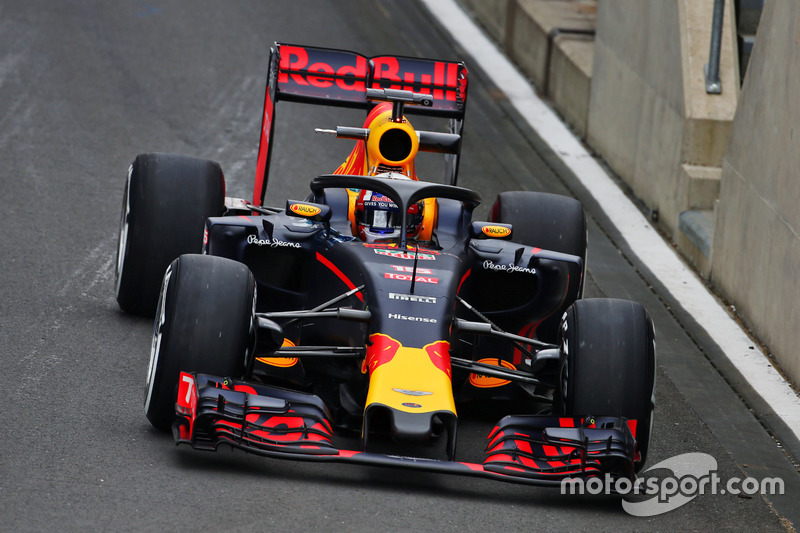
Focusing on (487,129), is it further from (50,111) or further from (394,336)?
(394,336)

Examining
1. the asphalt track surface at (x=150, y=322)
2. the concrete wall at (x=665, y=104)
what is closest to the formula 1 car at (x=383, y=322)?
the asphalt track surface at (x=150, y=322)

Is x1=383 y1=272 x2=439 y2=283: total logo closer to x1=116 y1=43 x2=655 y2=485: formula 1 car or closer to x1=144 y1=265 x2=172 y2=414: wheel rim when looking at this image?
x1=116 y1=43 x2=655 y2=485: formula 1 car

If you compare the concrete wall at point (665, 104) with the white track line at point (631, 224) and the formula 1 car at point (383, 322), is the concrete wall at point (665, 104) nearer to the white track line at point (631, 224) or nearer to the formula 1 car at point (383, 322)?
the white track line at point (631, 224)

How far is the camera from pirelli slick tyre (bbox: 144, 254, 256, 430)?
6.27 metres

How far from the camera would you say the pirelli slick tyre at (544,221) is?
8320 millimetres

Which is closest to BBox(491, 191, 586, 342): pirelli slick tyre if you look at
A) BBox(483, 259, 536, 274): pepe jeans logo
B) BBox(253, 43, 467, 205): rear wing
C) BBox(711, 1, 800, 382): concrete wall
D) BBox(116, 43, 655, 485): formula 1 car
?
BBox(116, 43, 655, 485): formula 1 car

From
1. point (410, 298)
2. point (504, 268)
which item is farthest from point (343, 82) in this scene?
point (410, 298)

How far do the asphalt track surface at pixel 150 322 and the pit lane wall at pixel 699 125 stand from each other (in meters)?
0.52

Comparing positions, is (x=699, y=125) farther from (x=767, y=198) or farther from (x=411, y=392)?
(x=411, y=392)

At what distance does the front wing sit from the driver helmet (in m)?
1.46

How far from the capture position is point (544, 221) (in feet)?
27.4

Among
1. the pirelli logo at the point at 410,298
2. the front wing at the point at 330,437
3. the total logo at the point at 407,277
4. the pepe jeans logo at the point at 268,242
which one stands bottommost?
the front wing at the point at 330,437

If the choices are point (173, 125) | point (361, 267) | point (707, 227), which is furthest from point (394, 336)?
point (173, 125)

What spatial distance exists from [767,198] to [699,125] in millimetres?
1971
